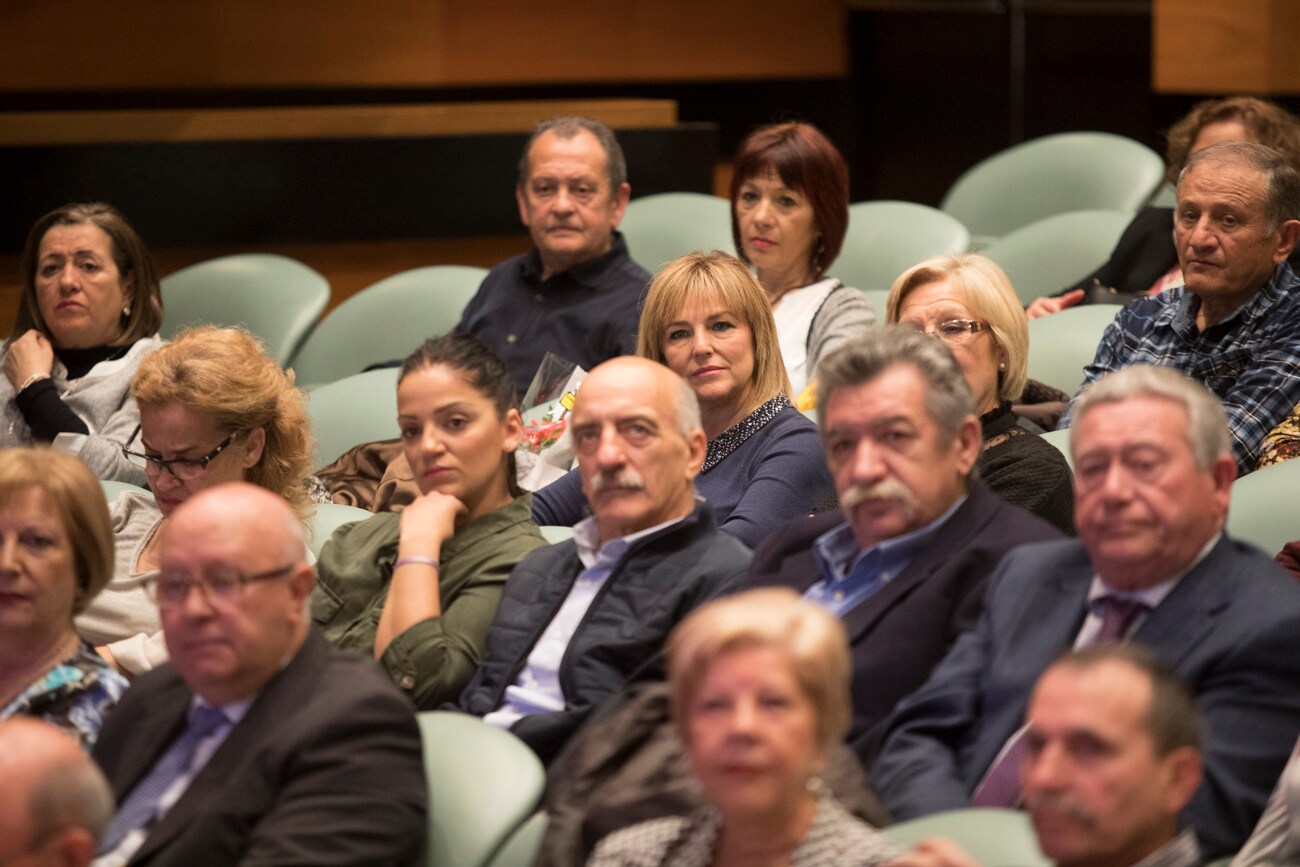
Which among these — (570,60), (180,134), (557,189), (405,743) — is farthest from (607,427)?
(570,60)

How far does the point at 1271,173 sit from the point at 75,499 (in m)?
2.39

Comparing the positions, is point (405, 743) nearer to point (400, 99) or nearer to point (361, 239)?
point (361, 239)

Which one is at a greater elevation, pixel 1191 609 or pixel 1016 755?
pixel 1191 609

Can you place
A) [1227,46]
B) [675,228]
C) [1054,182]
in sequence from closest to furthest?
[675,228]
[1227,46]
[1054,182]

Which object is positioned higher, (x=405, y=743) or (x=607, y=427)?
(x=607, y=427)

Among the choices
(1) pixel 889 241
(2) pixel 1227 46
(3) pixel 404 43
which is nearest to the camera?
(1) pixel 889 241

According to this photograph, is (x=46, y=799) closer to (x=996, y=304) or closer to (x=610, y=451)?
(x=610, y=451)

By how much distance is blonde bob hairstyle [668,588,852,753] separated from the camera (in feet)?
5.83

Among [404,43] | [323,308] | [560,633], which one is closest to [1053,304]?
[323,308]

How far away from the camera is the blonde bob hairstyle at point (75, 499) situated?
244cm

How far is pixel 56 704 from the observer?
243cm

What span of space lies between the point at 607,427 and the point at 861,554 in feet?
1.60

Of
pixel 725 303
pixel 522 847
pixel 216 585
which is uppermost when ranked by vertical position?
pixel 725 303

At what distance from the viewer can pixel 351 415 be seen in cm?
403
